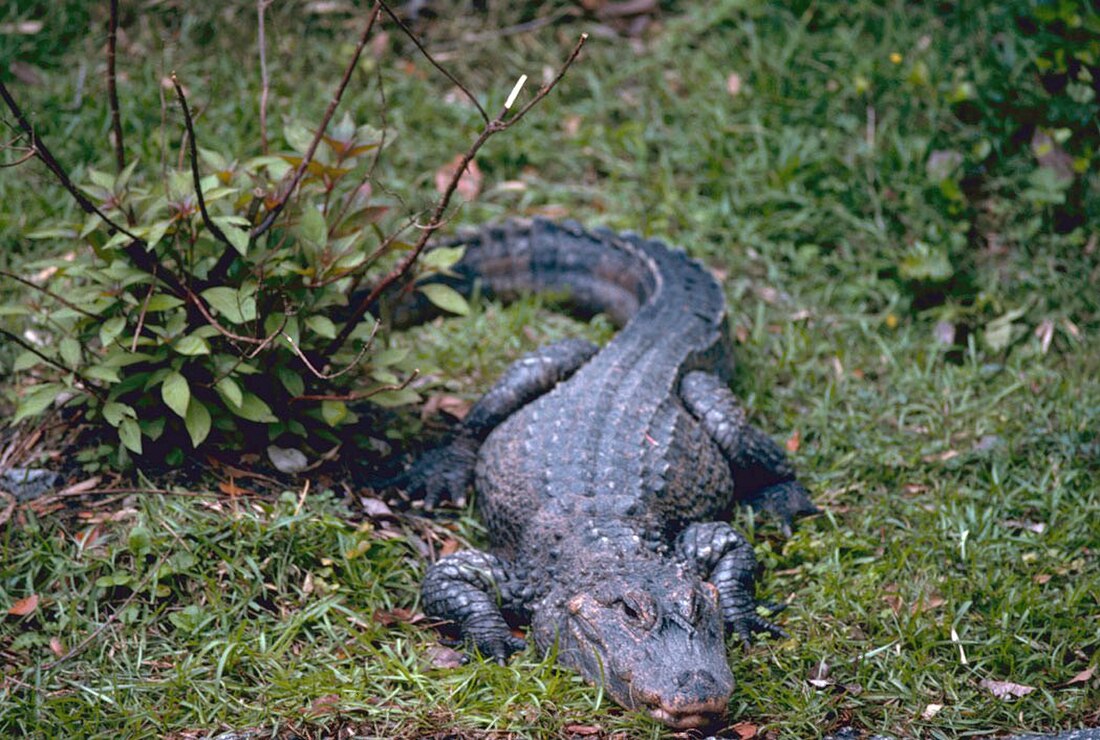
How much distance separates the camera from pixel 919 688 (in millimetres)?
4211

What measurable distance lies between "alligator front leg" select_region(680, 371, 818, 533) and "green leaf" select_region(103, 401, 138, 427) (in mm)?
2528

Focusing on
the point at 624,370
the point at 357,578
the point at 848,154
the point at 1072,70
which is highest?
the point at 1072,70

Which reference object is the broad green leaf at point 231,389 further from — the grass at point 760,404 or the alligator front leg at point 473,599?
the alligator front leg at point 473,599

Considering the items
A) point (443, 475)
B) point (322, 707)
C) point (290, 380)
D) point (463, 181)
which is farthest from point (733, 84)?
point (322, 707)

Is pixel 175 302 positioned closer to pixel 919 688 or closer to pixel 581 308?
pixel 581 308

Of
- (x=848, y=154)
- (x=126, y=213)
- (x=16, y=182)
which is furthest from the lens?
(x=848, y=154)

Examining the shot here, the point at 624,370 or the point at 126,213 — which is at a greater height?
the point at 126,213

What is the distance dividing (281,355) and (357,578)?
996 millimetres

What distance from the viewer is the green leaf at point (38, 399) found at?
178 inches

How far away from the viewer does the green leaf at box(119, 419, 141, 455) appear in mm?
4586

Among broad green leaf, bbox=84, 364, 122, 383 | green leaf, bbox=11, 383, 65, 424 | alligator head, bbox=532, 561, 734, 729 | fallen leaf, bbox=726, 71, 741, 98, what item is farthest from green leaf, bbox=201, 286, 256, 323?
fallen leaf, bbox=726, 71, 741, 98

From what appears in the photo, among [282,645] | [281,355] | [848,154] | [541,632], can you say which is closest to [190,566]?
[282,645]

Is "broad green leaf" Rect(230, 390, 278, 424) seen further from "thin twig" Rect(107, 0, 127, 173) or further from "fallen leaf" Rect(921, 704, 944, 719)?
"fallen leaf" Rect(921, 704, 944, 719)

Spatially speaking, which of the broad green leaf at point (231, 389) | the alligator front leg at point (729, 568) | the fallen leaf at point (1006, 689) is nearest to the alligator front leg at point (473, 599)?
A: the alligator front leg at point (729, 568)
